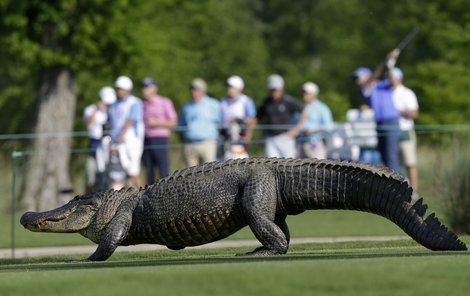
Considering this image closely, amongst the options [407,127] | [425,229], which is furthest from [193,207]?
[407,127]

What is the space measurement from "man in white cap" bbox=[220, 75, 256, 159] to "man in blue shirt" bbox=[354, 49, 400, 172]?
1.86 meters

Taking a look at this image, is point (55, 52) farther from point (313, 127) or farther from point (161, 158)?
point (161, 158)

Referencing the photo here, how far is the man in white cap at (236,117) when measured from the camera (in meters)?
21.6

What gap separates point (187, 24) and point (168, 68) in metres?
11.7

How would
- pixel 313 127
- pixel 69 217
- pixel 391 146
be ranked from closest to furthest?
1. pixel 69 217
2. pixel 391 146
3. pixel 313 127

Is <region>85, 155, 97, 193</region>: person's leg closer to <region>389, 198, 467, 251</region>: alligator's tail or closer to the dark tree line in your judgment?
the dark tree line

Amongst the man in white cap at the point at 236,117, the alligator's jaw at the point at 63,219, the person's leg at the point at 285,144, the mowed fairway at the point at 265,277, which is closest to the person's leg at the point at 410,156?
the person's leg at the point at 285,144

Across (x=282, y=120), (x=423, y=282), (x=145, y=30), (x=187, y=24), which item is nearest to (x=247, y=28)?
(x=187, y=24)

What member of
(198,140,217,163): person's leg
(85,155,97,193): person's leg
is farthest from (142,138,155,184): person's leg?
(85,155,97,193): person's leg

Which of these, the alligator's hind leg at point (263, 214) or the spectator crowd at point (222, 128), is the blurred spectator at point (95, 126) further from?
the alligator's hind leg at point (263, 214)

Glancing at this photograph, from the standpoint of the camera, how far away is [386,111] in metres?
21.5

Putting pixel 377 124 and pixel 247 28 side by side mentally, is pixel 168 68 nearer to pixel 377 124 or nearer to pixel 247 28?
pixel 247 28

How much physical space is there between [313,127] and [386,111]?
1615mm

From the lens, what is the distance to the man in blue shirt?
20.9 m
